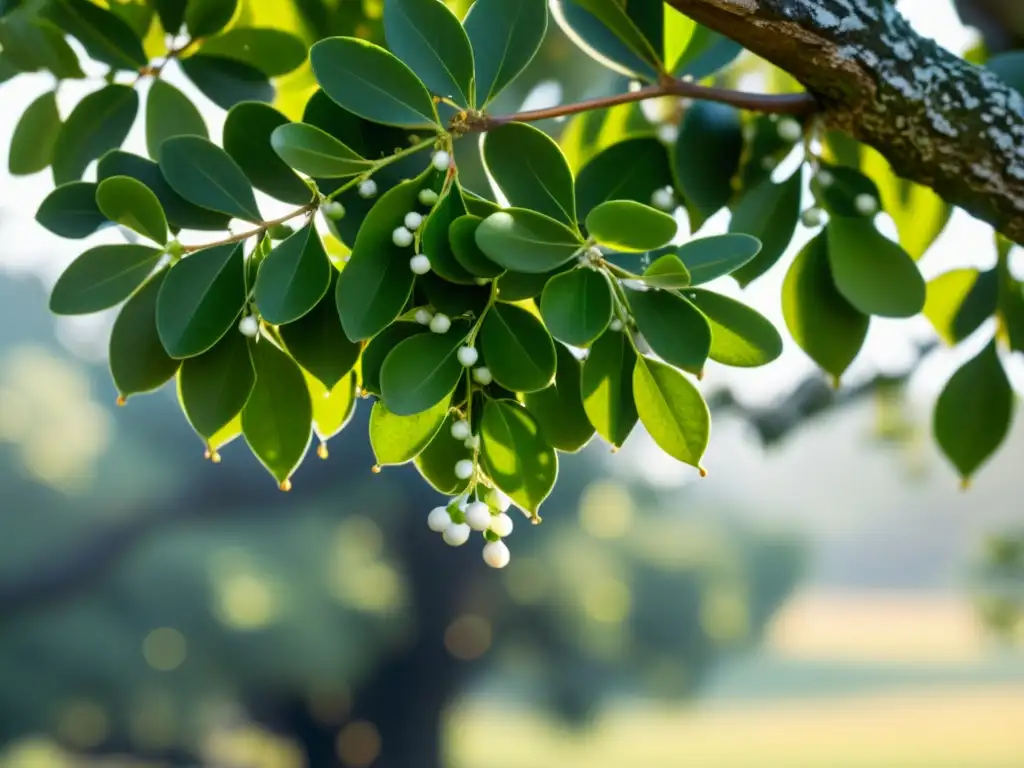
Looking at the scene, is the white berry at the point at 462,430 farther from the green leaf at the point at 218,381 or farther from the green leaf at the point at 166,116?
the green leaf at the point at 166,116

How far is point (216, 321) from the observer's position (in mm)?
235

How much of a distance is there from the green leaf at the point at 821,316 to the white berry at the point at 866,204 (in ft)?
0.05

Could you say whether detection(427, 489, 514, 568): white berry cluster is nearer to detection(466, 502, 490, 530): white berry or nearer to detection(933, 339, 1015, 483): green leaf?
detection(466, 502, 490, 530): white berry

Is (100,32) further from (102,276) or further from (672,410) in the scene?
(672,410)

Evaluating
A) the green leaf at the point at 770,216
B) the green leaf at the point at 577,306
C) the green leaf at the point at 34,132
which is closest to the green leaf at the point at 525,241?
the green leaf at the point at 577,306

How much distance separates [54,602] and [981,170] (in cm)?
414

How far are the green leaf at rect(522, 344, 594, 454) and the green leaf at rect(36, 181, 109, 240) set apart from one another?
13 centimetres

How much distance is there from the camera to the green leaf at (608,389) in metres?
0.23

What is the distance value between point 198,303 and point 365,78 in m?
0.07

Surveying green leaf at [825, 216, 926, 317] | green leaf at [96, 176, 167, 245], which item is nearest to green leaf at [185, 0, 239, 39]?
green leaf at [96, 176, 167, 245]

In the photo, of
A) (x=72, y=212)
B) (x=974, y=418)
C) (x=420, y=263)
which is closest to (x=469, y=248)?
(x=420, y=263)

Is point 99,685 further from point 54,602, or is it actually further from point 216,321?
point 216,321

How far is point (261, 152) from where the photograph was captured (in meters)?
0.26

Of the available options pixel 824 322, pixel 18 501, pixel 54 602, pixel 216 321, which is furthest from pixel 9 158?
pixel 54 602
